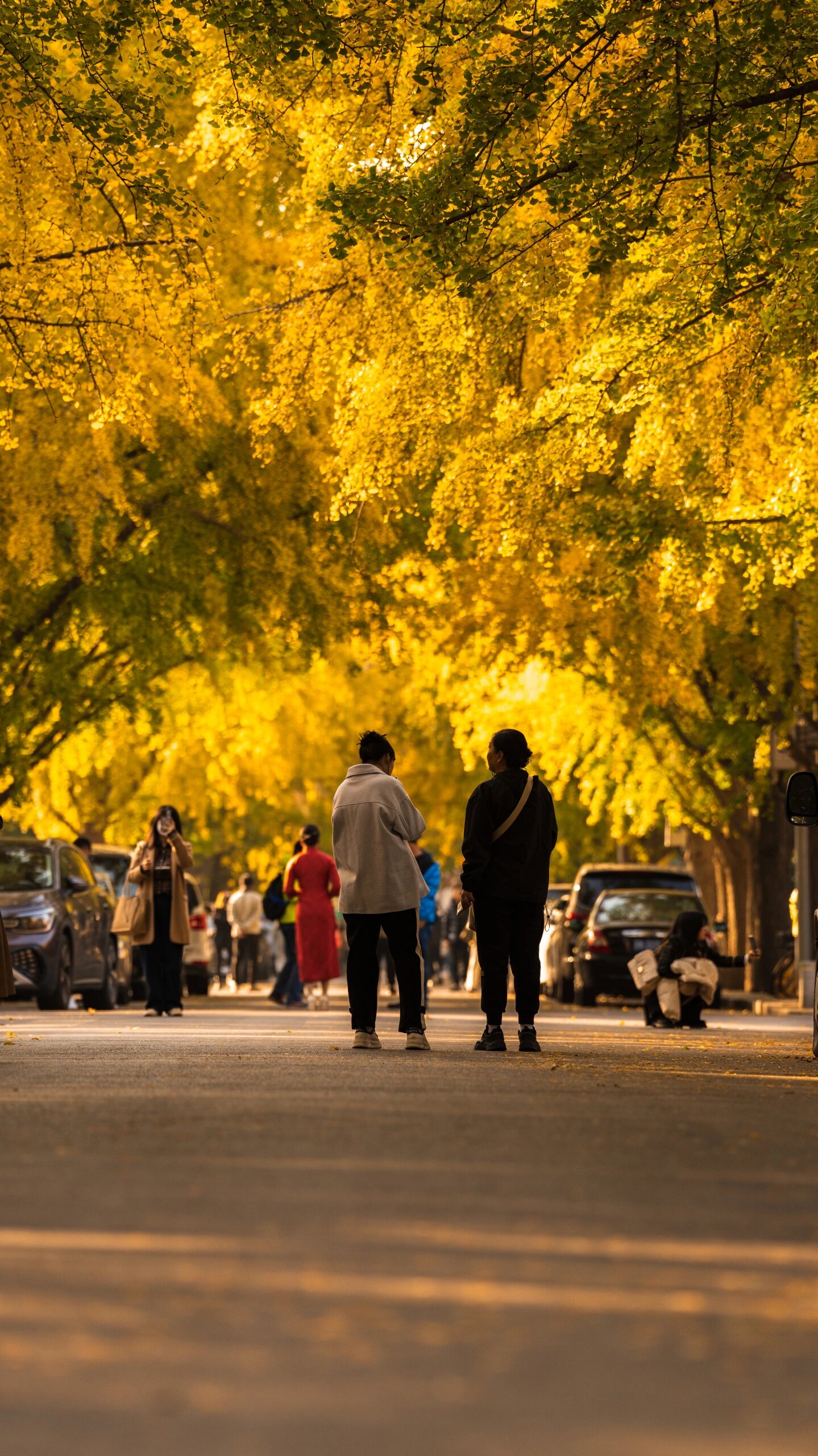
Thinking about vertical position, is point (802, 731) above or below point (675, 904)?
above

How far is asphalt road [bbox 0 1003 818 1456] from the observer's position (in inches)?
189

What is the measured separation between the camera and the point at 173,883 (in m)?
23.0

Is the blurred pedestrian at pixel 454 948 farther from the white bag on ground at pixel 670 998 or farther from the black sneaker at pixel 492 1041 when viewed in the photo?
the black sneaker at pixel 492 1041

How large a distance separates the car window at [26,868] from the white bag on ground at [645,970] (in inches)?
269

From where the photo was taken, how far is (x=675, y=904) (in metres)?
33.3

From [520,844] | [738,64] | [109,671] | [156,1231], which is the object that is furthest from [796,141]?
[109,671]

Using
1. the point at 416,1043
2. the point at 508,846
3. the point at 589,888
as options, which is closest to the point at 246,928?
the point at 589,888

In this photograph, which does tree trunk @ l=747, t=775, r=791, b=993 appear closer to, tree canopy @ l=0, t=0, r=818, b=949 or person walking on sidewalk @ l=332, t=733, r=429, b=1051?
tree canopy @ l=0, t=0, r=818, b=949

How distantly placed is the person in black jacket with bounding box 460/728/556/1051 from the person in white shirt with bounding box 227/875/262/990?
85.3ft

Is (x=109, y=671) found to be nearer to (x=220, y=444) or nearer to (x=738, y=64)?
(x=220, y=444)

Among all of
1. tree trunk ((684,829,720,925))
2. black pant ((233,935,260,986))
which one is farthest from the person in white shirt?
tree trunk ((684,829,720,925))

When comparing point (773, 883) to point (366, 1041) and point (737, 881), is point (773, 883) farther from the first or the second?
point (366, 1041)

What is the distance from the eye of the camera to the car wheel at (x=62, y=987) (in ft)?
87.5

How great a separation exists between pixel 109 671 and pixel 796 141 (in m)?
19.8
